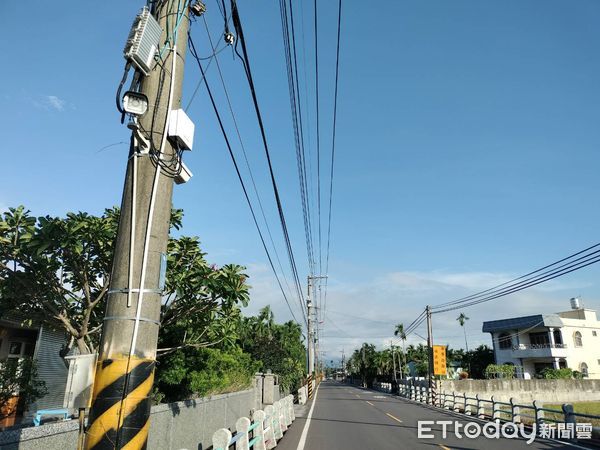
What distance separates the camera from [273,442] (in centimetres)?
1158

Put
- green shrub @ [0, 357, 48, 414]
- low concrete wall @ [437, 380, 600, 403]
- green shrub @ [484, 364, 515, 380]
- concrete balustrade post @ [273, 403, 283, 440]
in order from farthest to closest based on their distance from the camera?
green shrub @ [484, 364, 515, 380] < low concrete wall @ [437, 380, 600, 403] < concrete balustrade post @ [273, 403, 283, 440] < green shrub @ [0, 357, 48, 414]

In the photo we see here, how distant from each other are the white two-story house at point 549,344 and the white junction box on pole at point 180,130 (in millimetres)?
57559

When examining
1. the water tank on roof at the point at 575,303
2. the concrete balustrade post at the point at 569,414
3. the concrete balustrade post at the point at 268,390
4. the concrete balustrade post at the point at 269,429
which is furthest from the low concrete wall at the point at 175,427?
the water tank on roof at the point at 575,303

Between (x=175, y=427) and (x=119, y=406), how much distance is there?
5729mm

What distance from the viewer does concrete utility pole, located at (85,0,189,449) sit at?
3.20 m

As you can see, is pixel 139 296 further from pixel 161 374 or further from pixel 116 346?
pixel 161 374

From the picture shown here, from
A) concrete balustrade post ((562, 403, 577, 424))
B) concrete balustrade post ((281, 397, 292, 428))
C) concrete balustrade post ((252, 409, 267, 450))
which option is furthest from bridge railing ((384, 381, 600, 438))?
concrete balustrade post ((252, 409, 267, 450))

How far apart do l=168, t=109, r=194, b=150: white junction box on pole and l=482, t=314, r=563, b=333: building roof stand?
197 ft

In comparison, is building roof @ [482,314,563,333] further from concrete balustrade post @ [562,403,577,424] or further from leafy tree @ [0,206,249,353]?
leafy tree @ [0,206,249,353]

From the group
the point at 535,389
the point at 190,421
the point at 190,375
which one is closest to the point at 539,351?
the point at 535,389

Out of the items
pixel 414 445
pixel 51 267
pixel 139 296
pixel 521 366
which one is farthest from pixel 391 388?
pixel 139 296

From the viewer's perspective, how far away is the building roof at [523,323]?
54031 millimetres

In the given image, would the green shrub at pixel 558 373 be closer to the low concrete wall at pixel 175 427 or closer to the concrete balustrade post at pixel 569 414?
the concrete balustrade post at pixel 569 414

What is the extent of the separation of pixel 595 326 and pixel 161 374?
6384 cm
